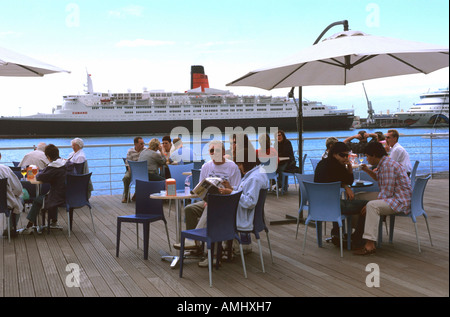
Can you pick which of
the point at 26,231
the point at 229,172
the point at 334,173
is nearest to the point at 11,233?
the point at 26,231

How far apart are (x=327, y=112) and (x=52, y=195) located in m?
53.0

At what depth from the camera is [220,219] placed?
12.7ft

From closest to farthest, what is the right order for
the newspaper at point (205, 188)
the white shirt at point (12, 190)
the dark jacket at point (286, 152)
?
the newspaper at point (205, 188) < the white shirt at point (12, 190) < the dark jacket at point (286, 152)

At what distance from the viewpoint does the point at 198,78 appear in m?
55.6

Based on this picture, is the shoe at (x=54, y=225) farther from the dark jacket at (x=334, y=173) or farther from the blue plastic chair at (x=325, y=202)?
the dark jacket at (x=334, y=173)

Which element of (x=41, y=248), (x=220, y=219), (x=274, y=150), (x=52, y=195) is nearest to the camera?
(x=220, y=219)

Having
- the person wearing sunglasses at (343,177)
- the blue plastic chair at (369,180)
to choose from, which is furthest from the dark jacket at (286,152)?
the person wearing sunglasses at (343,177)

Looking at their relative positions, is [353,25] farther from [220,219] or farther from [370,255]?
[220,219]

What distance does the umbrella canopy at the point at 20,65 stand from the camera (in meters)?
4.59

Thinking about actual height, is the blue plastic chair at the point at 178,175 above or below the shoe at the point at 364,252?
above

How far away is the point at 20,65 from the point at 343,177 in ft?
11.2

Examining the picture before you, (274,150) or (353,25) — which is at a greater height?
(353,25)

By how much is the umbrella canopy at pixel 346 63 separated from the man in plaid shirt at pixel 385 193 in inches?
35.8
